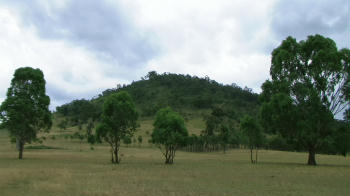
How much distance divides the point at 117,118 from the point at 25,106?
13881 millimetres

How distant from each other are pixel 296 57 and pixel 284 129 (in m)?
8.86

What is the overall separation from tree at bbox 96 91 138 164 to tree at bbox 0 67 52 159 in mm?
10582

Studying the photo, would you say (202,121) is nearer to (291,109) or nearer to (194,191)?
(291,109)

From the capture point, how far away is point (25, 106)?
141 ft

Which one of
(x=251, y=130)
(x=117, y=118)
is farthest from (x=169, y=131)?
(x=251, y=130)

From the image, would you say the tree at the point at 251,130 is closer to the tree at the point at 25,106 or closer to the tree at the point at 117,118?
the tree at the point at 117,118

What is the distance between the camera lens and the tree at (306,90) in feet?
113

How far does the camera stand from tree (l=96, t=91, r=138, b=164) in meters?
40.0

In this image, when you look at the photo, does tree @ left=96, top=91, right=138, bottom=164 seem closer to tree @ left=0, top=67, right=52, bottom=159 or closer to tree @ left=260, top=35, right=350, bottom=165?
tree @ left=0, top=67, right=52, bottom=159

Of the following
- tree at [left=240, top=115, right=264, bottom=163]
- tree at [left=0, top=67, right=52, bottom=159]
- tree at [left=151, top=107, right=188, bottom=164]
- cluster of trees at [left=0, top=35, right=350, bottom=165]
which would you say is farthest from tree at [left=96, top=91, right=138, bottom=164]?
tree at [left=240, top=115, right=264, bottom=163]

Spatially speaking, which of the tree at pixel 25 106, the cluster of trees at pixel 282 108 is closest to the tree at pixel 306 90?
the cluster of trees at pixel 282 108

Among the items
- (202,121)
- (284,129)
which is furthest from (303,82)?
(202,121)

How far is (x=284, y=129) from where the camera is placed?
36438 millimetres

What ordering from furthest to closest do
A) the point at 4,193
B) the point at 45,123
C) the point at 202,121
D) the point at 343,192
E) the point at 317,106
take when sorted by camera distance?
1. the point at 202,121
2. the point at 45,123
3. the point at 317,106
4. the point at 343,192
5. the point at 4,193
